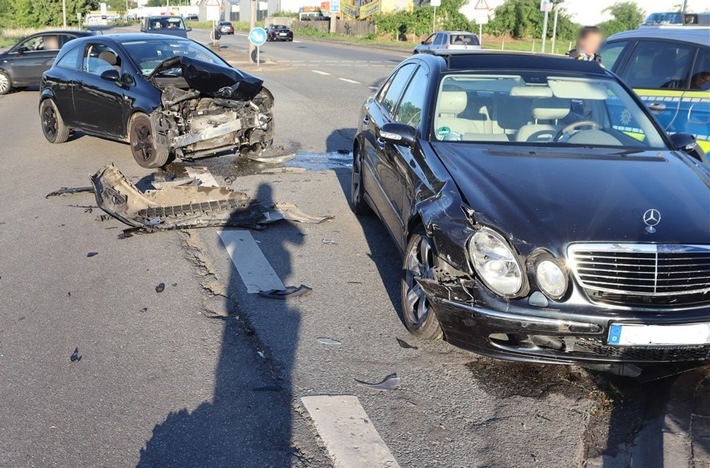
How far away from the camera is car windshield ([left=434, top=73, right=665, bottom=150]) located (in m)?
5.39

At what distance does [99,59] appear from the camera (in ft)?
36.1

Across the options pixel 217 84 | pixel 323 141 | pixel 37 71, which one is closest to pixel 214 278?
pixel 217 84

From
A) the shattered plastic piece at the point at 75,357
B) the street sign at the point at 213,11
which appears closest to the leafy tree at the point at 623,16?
the street sign at the point at 213,11

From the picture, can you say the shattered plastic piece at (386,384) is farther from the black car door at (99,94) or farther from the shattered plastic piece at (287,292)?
the black car door at (99,94)

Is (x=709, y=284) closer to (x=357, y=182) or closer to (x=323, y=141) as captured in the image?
Result: (x=357, y=182)

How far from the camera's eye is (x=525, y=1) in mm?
62438

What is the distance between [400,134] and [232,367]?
1.99 m

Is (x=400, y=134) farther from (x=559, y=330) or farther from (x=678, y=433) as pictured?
(x=678, y=433)

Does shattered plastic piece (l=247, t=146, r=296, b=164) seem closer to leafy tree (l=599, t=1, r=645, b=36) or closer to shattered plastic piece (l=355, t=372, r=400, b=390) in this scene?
shattered plastic piece (l=355, t=372, r=400, b=390)

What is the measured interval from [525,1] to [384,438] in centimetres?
6366

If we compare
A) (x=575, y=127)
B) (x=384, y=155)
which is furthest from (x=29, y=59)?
(x=575, y=127)

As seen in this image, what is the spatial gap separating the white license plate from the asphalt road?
0.44 metres

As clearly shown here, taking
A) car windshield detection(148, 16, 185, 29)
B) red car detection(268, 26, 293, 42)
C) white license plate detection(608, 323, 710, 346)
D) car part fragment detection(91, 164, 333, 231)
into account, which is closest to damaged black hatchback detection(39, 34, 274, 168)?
car part fragment detection(91, 164, 333, 231)

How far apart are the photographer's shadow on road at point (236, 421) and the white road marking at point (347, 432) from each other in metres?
0.16
